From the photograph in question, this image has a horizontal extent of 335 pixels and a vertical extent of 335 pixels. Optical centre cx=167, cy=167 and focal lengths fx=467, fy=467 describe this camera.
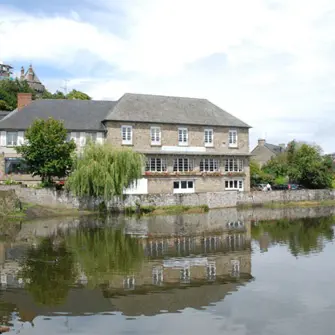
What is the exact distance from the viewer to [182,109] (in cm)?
4759

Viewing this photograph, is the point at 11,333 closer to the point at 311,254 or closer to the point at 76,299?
the point at 76,299

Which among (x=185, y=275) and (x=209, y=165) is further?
(x=209, y=165)

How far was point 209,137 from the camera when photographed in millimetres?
46656

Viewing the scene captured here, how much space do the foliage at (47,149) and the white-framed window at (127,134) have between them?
6360mm

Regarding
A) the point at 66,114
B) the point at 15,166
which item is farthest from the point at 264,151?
the point at 15,166

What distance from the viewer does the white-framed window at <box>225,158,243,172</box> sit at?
154 ft

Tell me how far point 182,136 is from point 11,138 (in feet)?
52.0

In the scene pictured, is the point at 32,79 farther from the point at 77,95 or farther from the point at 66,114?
the point at 66,114

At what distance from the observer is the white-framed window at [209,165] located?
45.8 metres

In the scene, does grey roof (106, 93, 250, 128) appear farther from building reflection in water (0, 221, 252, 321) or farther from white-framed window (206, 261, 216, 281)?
white-framed window (206, 261, 216, 281)

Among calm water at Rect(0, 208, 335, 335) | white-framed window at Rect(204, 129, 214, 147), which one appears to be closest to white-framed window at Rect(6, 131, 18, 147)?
calm water at Rect(0, 208, 335, 335)

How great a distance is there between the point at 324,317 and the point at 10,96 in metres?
72.8

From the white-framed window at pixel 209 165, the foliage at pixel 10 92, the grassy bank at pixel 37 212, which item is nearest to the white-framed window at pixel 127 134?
the white-framed window at pixel 209 165

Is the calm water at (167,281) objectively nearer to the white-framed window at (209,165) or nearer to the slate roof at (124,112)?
the slate roof at (124,112)
